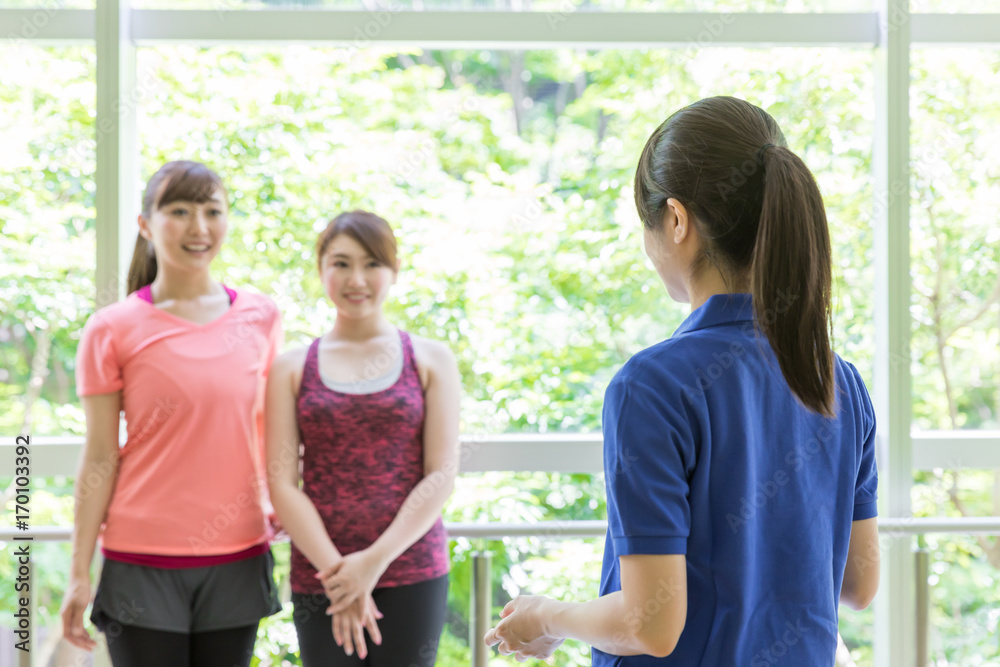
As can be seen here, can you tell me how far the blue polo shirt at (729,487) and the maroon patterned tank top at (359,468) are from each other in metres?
0.86

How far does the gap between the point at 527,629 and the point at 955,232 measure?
249cm

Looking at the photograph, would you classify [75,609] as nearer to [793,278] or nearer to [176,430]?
[176,430]

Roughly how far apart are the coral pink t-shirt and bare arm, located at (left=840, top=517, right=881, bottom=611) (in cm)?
119

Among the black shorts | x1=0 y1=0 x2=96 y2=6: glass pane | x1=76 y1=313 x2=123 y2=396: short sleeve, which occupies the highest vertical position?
x1=0 y1=0 x2=96 y2=6: glass pane

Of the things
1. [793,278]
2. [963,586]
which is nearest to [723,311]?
[793,278]

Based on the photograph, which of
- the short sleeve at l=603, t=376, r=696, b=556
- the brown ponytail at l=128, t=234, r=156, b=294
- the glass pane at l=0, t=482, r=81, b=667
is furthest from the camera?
the glass pane at l=0, t=482, r=81, b=667

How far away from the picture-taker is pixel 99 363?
5.13 feet

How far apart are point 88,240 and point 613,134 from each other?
2041mm

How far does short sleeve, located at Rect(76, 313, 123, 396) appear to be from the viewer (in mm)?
1562

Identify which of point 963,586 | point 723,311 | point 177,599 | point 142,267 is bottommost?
point 963,586

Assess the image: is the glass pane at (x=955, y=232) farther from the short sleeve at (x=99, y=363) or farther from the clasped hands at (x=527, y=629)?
the short sleeve at (x=99, y=363)

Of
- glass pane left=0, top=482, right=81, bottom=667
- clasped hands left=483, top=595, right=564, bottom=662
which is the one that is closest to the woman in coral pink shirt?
glass pane left=0, top=482, right=81, bottom=667

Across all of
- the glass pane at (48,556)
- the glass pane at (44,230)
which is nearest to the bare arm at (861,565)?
the glass pane at (48,556)

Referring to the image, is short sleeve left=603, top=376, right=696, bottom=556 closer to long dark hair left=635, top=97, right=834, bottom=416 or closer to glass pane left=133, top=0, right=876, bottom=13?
long dark hair left=635, top=97, right=834, bottom=416
